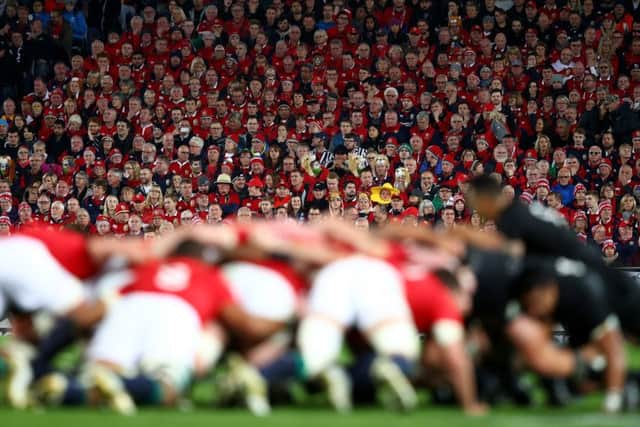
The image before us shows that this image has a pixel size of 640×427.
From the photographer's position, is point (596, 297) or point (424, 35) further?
point (424, 35)

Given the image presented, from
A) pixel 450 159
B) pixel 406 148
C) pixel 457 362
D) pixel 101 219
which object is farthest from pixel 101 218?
pixel 457 362

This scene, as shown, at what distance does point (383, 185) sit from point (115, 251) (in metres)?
8.57

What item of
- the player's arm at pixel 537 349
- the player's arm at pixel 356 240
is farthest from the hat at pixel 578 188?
the player's arm at pixel 537 349

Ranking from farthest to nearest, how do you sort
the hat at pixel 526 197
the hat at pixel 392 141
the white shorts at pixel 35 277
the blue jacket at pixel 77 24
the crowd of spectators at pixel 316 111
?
1. the blue jacket at pixel 77 24
2. the hat at pixel 392 141
3. the crowd of spectators at pixel 316 111
4. the hat at pixel 526 197
5. the white shorts at pixel 35 277

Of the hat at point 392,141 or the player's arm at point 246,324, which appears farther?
the hat at point 392,141

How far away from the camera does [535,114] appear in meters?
18.2

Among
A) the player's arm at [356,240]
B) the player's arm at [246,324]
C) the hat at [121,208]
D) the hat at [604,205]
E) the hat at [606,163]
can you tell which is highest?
the hat at [606,163]

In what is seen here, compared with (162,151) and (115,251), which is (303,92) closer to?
(162,151)

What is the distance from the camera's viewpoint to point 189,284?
8.05m

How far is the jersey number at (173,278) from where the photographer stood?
26.2 ft

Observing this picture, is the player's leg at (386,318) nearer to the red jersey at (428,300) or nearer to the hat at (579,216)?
the red jersey at (428,300)

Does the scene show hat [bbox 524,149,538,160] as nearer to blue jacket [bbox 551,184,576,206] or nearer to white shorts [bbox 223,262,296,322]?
blue jacket [bbox 551,184,576,206]

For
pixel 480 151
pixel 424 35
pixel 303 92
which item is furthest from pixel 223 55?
pixel 480 151

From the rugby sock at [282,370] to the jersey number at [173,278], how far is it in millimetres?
746
